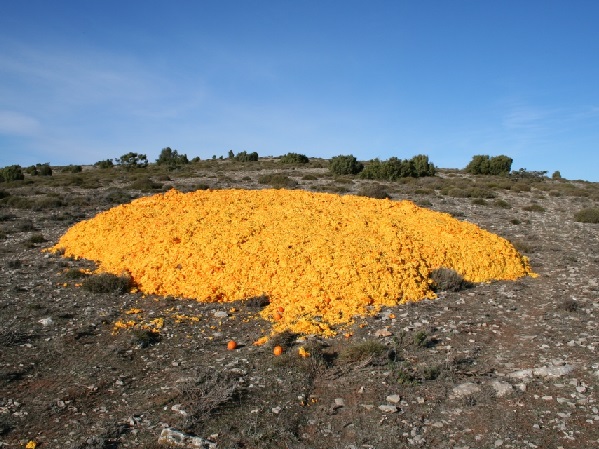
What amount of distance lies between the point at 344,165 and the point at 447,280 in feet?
108

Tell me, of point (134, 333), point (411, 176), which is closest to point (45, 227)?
point (134, 333)

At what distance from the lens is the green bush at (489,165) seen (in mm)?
52188

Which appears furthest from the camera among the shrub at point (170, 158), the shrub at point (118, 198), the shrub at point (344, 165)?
the shrub at point (170, 158)

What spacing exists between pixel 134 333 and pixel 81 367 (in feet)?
4.37

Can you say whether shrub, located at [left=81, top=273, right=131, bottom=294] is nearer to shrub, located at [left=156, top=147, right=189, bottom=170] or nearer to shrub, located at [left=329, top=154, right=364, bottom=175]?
shrub, located at [left=329, top=154, right=364, bottom=175]

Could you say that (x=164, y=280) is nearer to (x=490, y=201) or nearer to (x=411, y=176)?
(x=490, y=201)

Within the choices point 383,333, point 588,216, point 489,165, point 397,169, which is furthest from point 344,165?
point 383,333

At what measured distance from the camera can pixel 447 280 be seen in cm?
1209

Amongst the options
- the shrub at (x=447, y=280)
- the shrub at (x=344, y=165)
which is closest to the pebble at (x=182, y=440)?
the shrub at (x=447, y=280)

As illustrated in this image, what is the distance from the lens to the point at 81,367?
27.6ft

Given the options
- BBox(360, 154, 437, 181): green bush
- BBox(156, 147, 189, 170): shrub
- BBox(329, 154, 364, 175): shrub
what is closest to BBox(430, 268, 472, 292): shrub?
BBox(360, 154, 437, 181): green bush

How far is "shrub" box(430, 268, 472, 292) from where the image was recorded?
12.1 m

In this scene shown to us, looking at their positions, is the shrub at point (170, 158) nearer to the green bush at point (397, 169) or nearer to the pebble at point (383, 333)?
the green bush at point (397, 169)

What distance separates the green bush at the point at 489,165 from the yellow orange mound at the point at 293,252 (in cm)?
3938
